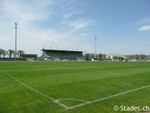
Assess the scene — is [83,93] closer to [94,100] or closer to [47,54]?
[94,100]

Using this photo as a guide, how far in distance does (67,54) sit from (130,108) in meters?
123

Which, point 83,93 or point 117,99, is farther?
point 83,93

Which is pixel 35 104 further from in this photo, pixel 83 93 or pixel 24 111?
pixel 83 93

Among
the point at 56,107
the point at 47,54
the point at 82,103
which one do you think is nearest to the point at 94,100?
the point at 82,103

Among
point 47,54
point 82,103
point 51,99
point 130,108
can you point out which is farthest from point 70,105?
point 47,54

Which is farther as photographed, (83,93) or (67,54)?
(67,54)

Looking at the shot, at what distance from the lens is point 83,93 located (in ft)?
32.7

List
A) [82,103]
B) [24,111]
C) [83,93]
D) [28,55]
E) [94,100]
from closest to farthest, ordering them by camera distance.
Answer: [24,111] < [82,103] < [94,100] < [83,93] < [28,55]

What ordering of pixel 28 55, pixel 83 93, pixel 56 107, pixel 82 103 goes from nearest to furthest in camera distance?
1. pixel 56 107
2. pixel 82 103
3. pixel 83 93
4. pixel 28 55

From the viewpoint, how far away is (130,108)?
289 inches

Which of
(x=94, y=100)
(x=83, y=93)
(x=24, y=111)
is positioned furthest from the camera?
(x=83, y=93)

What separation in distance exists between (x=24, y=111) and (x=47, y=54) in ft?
392

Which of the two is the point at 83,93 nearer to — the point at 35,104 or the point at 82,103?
the point at 82,103

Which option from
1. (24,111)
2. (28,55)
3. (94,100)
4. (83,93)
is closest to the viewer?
(24,111)
